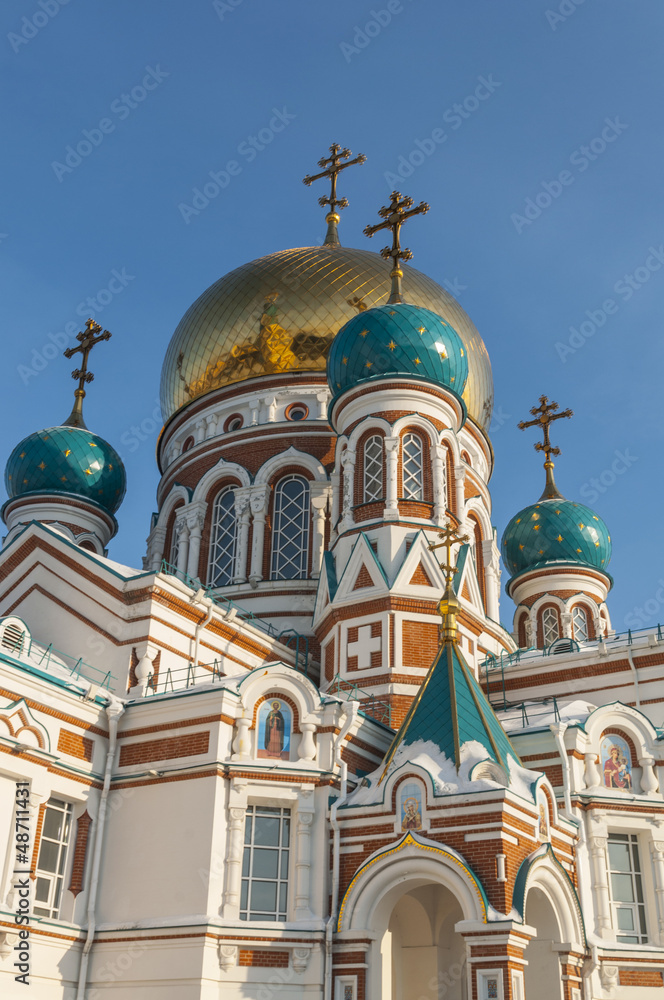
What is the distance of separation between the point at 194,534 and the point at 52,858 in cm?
944

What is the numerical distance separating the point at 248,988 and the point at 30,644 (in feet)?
16.8

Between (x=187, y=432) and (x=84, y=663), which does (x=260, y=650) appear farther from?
(x=187, y=432)

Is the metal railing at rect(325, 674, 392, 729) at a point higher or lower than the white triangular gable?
lower

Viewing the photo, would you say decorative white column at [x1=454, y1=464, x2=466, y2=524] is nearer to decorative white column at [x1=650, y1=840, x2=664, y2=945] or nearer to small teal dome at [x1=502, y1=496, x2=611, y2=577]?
small teal dome at [x1=502, y1=496, x2=611, y2=577]

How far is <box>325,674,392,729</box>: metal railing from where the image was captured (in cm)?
1555

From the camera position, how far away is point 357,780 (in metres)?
13.3

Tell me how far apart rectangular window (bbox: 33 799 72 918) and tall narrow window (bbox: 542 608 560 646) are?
501 inches

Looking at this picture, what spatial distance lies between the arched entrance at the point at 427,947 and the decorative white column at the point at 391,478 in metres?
6.09

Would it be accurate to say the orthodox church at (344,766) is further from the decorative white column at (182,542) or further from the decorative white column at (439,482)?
the decorative white column at (182,542)

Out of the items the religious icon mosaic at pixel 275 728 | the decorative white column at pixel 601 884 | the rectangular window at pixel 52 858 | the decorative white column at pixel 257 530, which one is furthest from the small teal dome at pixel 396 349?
the rectangular window at pixel 52 858

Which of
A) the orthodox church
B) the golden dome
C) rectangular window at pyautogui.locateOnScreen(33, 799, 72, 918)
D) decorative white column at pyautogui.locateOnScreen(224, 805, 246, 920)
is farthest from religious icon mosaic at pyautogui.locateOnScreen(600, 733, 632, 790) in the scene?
the golden dome

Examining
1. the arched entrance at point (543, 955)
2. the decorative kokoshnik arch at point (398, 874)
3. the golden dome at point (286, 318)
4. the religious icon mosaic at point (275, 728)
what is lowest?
the arched entrance at point (543, 955)

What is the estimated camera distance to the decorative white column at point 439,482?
17.8 metres

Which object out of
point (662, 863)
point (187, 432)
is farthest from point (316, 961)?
point (187, 432)
